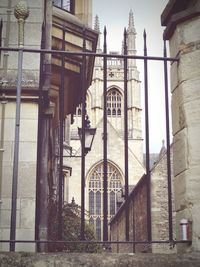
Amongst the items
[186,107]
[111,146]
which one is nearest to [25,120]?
[186,107]

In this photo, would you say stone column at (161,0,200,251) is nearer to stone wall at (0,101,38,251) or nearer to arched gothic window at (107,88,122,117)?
stone wall at (0,101,38,251)

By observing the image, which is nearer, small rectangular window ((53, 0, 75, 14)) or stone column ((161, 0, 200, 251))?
stone column ((161, 0, 200, 251))

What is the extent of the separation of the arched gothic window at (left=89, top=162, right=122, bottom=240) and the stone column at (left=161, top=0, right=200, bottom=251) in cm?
3698

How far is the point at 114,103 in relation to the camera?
187 ft

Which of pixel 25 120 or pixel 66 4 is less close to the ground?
pixel 66 4

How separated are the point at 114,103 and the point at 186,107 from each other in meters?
53.2

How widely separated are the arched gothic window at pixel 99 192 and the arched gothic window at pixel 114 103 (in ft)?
44.9

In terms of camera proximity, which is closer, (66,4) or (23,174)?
(23,174)

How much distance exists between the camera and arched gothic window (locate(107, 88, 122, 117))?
5644cm

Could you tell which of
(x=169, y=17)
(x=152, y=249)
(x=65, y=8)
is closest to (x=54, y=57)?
(x=65, y=8)

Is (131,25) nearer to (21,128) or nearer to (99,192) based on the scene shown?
(99,192)

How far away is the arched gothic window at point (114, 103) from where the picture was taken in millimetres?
56438

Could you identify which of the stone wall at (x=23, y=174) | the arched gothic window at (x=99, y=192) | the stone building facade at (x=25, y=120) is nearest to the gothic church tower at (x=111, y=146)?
the arched gothic window at (x=99, y=192)

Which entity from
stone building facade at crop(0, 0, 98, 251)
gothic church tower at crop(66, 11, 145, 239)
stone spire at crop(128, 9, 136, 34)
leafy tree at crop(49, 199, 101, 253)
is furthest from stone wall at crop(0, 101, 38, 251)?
stone spire at crop(128, 9, 136, 34)
